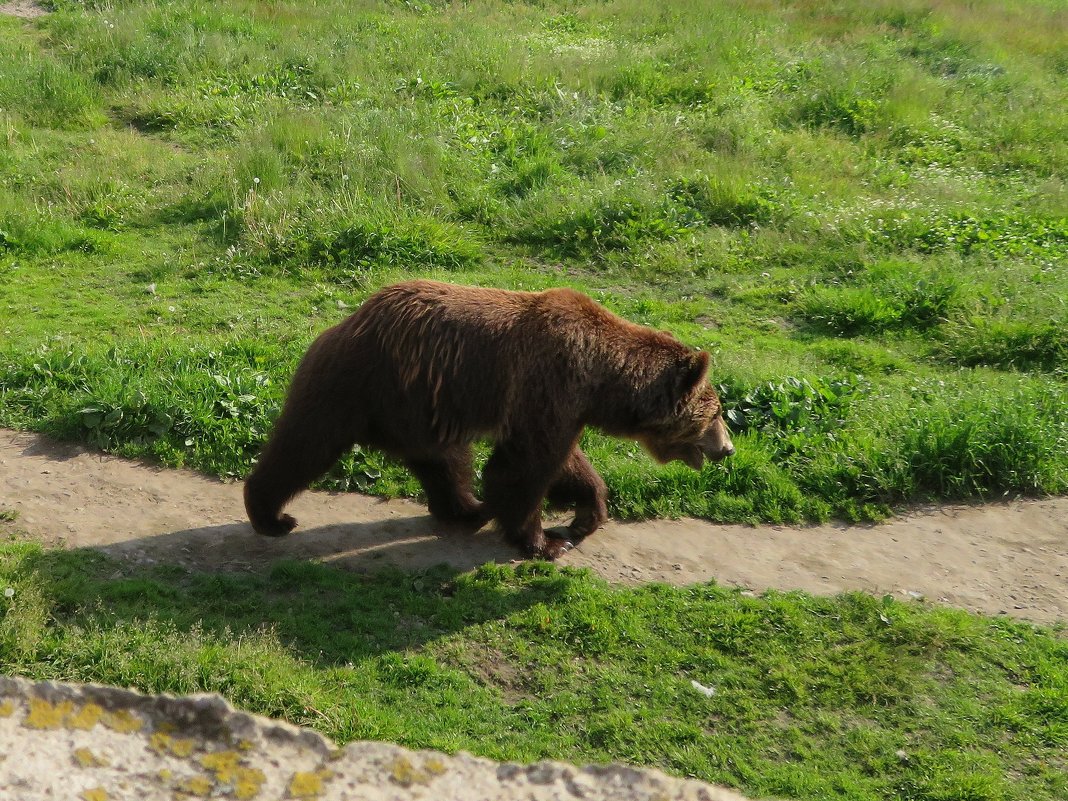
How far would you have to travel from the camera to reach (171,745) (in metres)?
2.34

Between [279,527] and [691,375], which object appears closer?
[279,527]

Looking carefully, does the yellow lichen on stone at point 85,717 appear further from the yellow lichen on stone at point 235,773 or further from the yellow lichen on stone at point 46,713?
the yellow lichen on stone at point 235,773

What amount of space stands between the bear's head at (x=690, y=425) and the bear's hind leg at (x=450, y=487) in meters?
1.12

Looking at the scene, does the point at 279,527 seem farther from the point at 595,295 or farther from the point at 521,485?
the point at 595,295

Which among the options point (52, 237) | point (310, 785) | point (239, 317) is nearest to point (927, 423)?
point (239, 317)

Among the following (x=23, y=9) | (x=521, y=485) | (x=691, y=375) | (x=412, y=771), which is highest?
(x=23, y=9)

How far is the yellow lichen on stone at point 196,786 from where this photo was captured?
2.22 metres

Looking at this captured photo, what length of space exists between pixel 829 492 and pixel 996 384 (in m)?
2.23

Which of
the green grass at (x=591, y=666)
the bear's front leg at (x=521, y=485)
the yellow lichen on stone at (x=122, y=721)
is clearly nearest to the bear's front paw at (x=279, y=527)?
the green grass at (x=591, y=666)

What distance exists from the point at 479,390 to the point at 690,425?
57.1 inches

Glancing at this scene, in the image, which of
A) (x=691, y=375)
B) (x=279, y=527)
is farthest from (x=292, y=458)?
(x=691, y=375)

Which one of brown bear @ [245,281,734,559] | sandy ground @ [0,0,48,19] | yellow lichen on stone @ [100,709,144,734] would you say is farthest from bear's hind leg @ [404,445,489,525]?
sandy ground @ [0,0,48,19]

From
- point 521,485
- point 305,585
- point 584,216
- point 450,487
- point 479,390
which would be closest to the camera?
point 305,585

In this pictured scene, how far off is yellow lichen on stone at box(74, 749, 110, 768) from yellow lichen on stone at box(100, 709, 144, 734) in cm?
9
